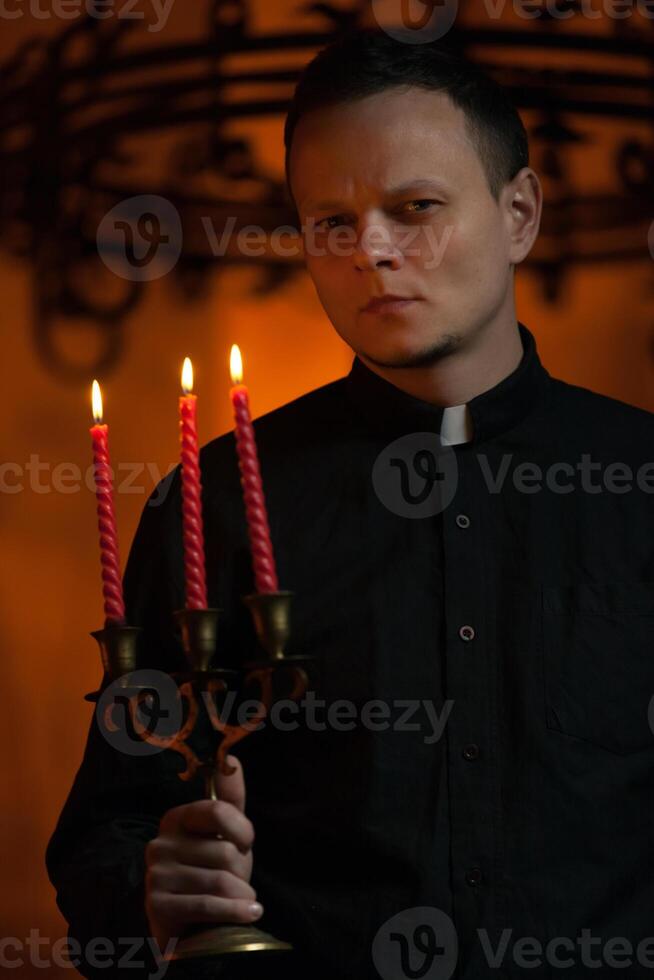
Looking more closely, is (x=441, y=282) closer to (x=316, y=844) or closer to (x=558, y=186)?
(x=316, y=844)

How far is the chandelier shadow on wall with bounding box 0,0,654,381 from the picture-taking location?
5.38 feet

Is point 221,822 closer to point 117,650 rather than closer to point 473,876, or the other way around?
point 117,650

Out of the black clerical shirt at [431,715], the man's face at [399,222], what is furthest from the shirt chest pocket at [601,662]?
the man's face at [399,222]

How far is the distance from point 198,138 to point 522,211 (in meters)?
0.51

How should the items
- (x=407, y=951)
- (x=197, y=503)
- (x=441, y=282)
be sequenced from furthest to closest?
(x=441, y=282), (x=407, y=951), (x=197, y=503)

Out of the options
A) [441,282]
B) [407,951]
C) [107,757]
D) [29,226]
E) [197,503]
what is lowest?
[407,951]

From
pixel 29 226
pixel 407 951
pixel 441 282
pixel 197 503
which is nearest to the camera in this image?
pixel 197 503

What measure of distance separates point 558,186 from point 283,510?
641 mm

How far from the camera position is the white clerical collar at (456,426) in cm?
122

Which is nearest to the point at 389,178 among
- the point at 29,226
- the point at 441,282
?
the point at 441,282

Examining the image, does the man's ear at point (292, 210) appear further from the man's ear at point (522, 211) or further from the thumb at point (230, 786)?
the thumb at point (230, 786)

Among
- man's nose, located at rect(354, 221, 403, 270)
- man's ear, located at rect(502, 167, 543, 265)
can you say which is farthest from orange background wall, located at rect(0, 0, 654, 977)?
man's nose, located at rect(354, 221, 403, 270)

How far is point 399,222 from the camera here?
1146mm

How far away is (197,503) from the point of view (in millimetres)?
846
